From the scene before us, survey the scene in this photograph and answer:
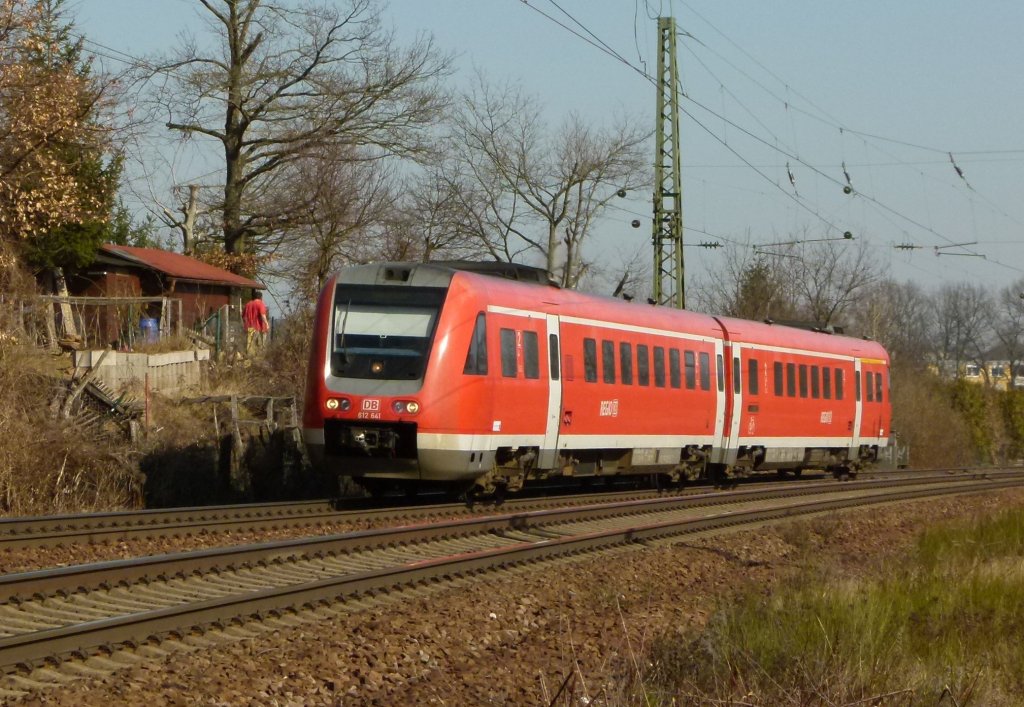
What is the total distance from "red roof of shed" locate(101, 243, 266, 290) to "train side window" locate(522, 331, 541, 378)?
23.4m

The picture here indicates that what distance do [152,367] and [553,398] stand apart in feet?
32.3

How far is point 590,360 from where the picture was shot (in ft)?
60.7

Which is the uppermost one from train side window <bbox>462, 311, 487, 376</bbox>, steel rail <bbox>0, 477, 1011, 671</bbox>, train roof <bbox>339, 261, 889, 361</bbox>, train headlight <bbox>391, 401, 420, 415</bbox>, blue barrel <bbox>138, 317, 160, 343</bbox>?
blue barrel <bbox>138, 317, 160, 343</bbox>

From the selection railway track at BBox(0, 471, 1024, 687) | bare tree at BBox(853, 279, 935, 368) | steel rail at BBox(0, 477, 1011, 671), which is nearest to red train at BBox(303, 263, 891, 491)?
railway track at BBox(0, 471, 1024, 687)

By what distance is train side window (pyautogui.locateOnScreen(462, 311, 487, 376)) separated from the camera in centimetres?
1569

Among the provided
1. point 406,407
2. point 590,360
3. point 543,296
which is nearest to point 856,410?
point 590,360

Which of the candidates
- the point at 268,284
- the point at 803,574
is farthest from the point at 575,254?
the point at 803,574

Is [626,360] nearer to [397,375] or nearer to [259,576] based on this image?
[397,375]

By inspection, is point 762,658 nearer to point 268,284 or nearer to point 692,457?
point 692,457

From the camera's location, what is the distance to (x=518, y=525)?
1502 centimetres

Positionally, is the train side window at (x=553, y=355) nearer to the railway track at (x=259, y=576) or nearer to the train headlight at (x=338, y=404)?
the railway track at (x=259, y=576)

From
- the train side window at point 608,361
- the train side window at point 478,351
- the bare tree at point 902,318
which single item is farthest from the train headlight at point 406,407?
the bare tree at point 902,318

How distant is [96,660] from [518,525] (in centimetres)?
791

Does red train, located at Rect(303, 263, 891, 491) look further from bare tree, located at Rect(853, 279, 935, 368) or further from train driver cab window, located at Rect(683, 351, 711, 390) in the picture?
bare tree, located at Rect(853, 279, 935, 368)
